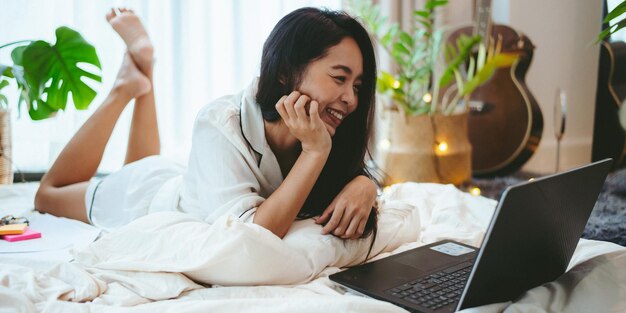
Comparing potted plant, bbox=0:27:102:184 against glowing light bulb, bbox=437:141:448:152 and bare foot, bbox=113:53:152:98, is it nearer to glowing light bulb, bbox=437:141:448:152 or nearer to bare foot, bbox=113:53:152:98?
bare foot, bbox=113:53:152:98

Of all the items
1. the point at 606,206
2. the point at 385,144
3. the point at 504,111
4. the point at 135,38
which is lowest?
the point at 606,206

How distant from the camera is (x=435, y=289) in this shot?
94cm

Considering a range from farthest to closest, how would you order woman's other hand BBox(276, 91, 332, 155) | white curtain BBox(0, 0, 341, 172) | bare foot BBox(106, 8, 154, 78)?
white curtain BBox(0, 0, 341, 172) < bare foot BBox(106, 8, 154, 78) < woman's other hand BBox(276, 91, 332, 155)

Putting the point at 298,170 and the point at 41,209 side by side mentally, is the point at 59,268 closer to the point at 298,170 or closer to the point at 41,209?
the point at 298,170

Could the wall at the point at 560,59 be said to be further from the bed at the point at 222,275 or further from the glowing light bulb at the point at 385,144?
the bed at the point at 222,275

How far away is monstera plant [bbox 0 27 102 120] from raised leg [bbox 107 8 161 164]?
0.46 ft

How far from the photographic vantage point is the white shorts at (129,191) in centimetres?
152

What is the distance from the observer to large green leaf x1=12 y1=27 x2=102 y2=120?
5.64 feet

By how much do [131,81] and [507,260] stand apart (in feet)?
4.56

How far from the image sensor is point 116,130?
2730 mm

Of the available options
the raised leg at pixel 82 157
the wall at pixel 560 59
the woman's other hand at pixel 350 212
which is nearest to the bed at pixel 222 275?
the woman's other hand at pixel 350 212

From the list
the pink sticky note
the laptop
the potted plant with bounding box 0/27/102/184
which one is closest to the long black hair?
the laptop

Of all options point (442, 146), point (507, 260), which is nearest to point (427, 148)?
point (442, 146)

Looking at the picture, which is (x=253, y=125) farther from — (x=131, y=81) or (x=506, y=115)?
(x=506, y=115)
